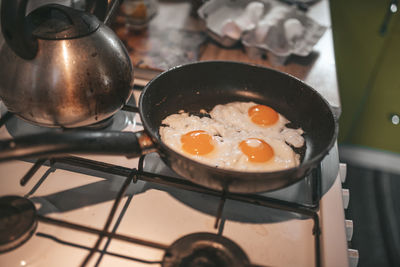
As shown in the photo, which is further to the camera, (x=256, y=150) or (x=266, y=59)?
(x=266, y=59)

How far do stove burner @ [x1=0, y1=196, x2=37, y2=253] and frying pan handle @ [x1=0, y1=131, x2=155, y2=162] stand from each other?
0.19 metres

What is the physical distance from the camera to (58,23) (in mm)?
802

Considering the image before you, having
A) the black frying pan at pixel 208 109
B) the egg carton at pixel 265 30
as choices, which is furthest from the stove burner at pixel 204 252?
the egg carton at pixel 265 30

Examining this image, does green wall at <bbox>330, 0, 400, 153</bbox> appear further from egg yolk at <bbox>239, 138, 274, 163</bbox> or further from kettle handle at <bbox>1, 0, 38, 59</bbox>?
kettle handle at <bbox>1, 0, 38, 59</bbox>

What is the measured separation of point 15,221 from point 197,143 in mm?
426

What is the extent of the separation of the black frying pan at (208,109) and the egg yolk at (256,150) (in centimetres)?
10

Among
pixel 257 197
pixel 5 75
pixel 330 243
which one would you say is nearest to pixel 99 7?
pixel 5 75

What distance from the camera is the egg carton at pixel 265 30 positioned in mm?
1408

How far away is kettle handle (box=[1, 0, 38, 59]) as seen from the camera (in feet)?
2.23

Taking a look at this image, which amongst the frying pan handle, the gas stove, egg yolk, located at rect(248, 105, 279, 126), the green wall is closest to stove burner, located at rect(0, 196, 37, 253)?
the gas stove

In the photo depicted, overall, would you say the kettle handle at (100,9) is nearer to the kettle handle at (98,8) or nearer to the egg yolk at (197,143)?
the kettle handle at (98,8)

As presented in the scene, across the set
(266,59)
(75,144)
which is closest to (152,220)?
(75,144)

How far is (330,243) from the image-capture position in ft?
2.34

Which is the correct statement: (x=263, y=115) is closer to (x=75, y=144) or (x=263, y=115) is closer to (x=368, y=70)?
(x=75, y=144)
